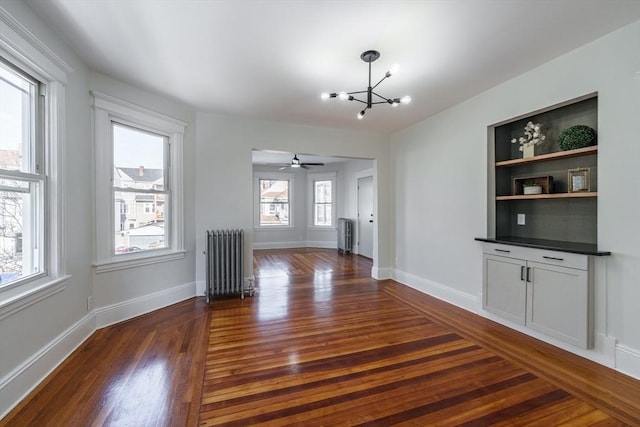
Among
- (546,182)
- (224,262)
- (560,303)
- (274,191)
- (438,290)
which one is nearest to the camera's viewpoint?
(560,303)

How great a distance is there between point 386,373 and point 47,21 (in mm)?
3716

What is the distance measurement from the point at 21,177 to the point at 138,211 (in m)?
1.45

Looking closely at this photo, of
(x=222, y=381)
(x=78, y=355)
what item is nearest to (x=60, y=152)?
(x=78, y=355)

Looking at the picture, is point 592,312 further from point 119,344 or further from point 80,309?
point 80,309

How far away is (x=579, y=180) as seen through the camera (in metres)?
2.70

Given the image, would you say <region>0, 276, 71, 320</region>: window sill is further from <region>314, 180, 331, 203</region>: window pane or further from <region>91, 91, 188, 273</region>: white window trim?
<region>314, 180, 331, 203</region>: window pane

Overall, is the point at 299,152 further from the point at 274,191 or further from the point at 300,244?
the point at 300,244

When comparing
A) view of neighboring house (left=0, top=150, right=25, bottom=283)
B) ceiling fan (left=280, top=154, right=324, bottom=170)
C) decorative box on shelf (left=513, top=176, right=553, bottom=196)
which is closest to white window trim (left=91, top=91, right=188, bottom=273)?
view of neighboring house (left=0, top=150, right=25, bottom=283)

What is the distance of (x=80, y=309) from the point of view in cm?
272

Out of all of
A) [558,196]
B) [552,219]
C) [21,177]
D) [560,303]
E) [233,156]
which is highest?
[233,156]

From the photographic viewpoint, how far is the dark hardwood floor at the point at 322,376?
70.1 inches

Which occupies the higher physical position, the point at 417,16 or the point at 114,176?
the point at 417,16

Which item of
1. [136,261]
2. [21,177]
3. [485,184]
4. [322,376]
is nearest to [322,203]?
[485,184]

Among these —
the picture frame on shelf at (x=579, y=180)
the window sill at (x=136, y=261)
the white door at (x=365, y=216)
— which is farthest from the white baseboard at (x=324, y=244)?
the picture frame on shelf at (x=579, y=180)
